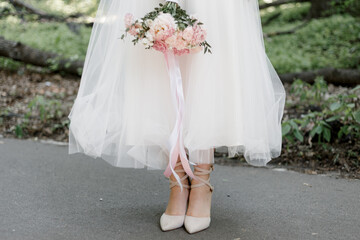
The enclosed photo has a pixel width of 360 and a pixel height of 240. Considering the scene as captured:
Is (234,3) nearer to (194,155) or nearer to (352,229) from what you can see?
(194,155)

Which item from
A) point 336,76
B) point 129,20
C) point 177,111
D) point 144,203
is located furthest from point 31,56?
point 177,111

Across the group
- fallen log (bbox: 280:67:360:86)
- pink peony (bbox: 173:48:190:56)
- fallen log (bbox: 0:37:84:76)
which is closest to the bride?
pink peony (bbox: 173:48:190:56)

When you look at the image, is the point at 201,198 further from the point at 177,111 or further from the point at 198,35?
the point at 198,35

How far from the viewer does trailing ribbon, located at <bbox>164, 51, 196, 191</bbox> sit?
83.4 inches

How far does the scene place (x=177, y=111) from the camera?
6.97 ft

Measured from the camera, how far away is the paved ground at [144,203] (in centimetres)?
219

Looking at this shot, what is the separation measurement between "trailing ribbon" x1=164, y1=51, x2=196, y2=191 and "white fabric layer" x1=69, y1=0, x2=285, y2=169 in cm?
5

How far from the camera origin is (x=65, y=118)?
4824 millimetres

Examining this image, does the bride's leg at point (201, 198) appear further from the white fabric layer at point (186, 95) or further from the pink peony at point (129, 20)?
the pink peony at point (129, 20)

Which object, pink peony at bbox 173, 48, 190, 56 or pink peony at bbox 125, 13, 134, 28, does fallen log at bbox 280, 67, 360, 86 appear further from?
pink peony at bbox 125, 13, 134, 28

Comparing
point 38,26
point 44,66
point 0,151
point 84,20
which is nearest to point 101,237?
point 0,151

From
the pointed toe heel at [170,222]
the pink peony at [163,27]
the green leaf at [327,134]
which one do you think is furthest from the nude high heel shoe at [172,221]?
the green leaf at [327,134]

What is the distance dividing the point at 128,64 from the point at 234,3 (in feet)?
2.11

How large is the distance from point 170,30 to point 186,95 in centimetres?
38
